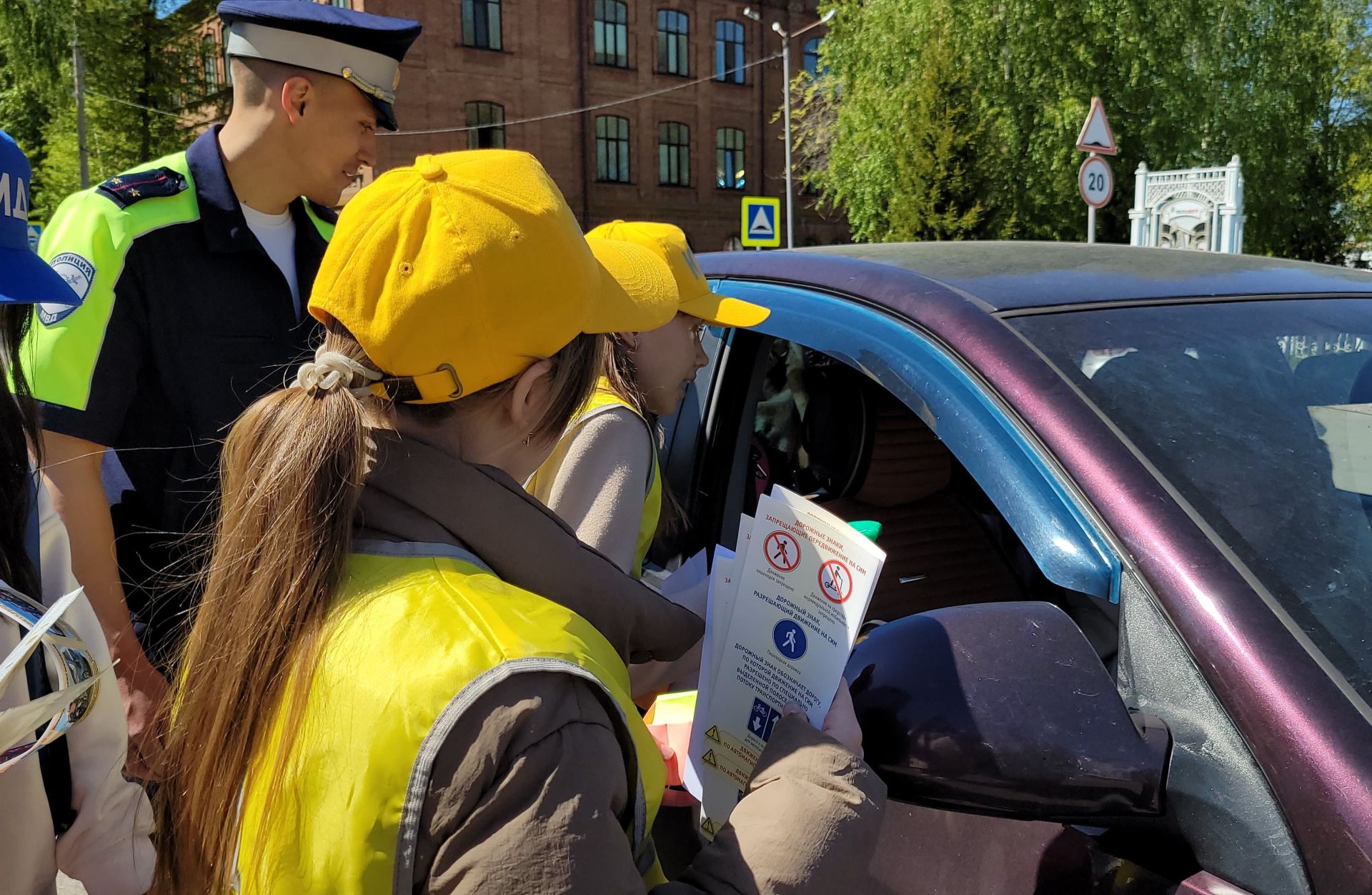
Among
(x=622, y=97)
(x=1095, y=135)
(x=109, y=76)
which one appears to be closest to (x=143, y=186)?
(x=1095, y=135)

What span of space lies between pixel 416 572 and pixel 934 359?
2.86 feet

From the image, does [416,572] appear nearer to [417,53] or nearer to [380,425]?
[380,425]

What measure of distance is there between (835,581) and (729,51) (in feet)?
110

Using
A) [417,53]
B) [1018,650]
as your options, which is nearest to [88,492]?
[1018,650]

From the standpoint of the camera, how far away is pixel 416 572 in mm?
1012

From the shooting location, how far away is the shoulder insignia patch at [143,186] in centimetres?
208

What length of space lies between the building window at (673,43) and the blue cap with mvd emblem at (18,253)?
3117 centimetres

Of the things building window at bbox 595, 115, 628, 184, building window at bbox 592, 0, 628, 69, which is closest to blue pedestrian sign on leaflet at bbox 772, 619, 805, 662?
building window at bbox 595, 115, 628, 184

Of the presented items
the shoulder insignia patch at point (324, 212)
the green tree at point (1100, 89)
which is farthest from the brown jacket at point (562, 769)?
the green tree at point (1100, 89)

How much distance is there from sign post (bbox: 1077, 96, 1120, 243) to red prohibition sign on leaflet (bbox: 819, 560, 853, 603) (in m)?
8.25

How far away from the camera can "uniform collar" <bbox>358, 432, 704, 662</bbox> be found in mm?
1072

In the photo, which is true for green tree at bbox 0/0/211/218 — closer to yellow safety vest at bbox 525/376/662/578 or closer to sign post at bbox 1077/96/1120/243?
sign post at bbox 1077/96/1120/243

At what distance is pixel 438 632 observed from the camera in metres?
0.94

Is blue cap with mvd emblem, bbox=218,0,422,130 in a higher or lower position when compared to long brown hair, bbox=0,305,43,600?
higher
